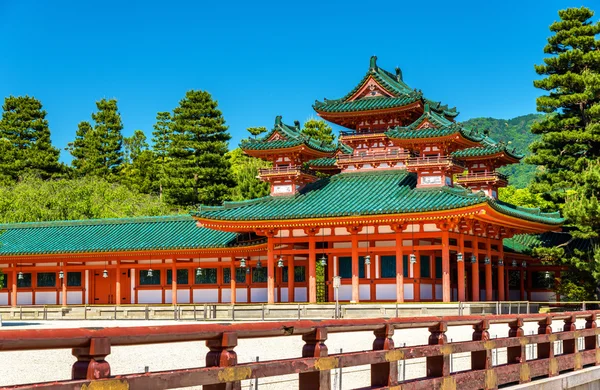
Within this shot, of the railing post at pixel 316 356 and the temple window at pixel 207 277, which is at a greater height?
the temple window at pixel 207 277

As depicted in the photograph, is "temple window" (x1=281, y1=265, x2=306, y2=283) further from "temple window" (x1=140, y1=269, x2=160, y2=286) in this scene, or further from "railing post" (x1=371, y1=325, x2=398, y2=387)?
"railing post" (x1=371, y1=325, x2=398, y2=387)

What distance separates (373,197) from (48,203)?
38897 millimetres

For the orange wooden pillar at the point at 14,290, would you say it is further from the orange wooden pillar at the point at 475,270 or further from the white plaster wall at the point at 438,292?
the orange wooden pillar at the point at 475,270

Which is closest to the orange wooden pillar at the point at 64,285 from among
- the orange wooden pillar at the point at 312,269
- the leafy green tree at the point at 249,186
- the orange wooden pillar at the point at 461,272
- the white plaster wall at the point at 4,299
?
the white plaster wall at the point at 4,299

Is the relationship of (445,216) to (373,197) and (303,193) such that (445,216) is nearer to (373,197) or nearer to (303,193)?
(373,197)

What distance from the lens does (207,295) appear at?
4403cm

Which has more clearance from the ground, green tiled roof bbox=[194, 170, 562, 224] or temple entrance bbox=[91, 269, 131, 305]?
green tiled roof bbox=[194, 170, 562, 224]

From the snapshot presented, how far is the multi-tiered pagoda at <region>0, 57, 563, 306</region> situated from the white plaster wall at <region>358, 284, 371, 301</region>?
0.17ft

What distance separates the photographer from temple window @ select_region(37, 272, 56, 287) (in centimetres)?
4756

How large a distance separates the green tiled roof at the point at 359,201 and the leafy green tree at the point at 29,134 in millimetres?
51122

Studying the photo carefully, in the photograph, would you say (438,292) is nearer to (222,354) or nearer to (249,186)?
(249,186)

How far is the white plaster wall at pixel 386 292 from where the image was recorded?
38.3 meters

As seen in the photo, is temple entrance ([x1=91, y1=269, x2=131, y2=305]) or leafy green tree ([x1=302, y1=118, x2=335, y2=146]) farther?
leafy green tree ([x1=302, y1=118, x2=335, y2=146])

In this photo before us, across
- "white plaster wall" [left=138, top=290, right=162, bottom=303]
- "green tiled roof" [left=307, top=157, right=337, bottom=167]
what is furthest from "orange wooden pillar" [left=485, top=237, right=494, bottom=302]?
"white plaster wall" [left=138, top=290, right=162, bottom=303]
